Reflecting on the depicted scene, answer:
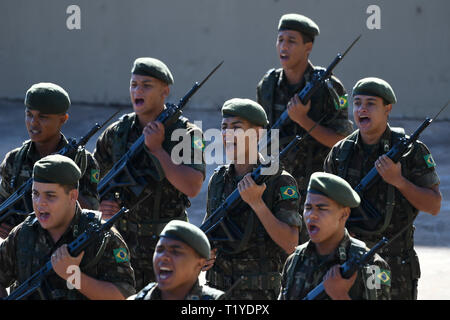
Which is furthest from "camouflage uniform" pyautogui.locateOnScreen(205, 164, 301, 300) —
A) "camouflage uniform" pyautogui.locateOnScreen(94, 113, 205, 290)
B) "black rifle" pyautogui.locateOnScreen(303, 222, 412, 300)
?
"black rifle" pyautogui.locateOnScreen(303, 222, 412, 300)

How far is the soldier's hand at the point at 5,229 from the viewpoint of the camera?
22.6 feet

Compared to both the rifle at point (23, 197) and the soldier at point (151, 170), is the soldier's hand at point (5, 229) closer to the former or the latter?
the rifle at point (23, 197)

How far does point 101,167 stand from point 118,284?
2.07 meters

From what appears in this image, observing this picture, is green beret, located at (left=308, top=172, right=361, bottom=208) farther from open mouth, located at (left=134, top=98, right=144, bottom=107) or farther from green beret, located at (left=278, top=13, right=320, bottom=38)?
green beret, located at (left=278, top=13, right=320, bottom=38)

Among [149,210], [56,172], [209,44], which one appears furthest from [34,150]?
[209,44]

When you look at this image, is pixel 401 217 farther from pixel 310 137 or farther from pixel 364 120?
pixel 310 137

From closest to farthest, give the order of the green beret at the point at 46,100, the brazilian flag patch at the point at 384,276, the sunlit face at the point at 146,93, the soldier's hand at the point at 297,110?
the brazilian flag patch at the point at 384,276
the green beret at the point at 46,100
the sunlit face at the point at 146,93
the soldier's hand at the point at 297,110

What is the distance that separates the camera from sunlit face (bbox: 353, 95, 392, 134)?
270 inches

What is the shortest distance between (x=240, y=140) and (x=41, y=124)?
151 centimetres

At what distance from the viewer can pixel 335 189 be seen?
5512 mm

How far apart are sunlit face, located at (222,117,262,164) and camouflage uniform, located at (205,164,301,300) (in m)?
0.25

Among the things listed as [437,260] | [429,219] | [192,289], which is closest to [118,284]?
[192,289]

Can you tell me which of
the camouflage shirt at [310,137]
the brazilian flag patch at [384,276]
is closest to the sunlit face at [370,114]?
the camouflage shirt at [310,137]

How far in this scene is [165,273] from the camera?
16.6 feet
